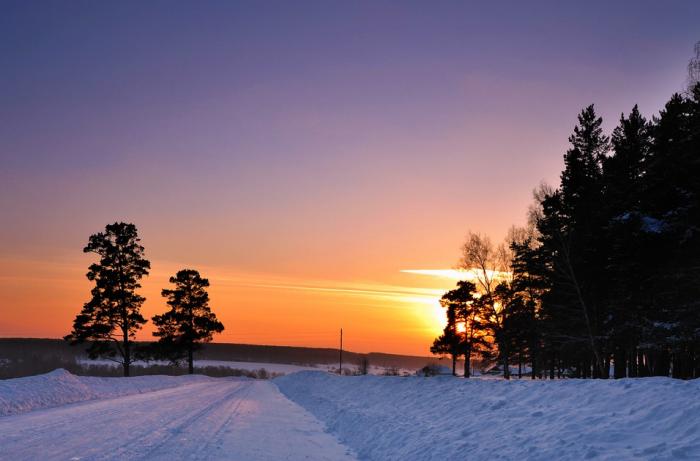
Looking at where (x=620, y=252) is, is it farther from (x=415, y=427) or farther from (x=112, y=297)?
(x=112, y=297)

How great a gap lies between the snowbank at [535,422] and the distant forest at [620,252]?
13021mm

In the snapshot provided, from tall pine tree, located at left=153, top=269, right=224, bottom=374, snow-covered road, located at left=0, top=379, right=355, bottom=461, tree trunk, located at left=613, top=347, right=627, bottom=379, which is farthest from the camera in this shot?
tall pine tree, located at left=153, top=269, right=224, bottom=374

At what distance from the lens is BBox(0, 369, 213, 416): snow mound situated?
19427 mm

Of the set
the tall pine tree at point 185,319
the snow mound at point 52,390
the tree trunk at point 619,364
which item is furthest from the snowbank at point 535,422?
the tall pine tree at point 185,319

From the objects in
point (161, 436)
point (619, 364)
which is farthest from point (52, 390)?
point (619, 364)

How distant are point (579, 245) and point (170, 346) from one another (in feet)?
159

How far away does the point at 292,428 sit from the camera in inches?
655

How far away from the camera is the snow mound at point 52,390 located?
1943 cm

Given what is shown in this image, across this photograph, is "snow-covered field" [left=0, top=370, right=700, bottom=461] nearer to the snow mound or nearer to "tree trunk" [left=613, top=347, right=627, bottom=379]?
the snow mound

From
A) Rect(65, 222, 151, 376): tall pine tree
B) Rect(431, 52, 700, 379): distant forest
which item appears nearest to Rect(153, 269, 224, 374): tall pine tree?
Rect(65, 222, 151, 376): tall pine tree

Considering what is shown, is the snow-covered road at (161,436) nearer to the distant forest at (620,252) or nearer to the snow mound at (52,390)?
the snow mound at (52,390)

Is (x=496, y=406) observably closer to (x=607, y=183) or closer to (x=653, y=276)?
(x=653, y=276)

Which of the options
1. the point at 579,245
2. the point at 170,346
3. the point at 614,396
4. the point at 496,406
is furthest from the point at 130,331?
the point at 614,396

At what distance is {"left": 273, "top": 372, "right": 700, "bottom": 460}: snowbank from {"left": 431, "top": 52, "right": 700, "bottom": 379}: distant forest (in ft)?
42.7
